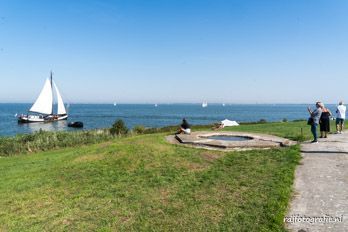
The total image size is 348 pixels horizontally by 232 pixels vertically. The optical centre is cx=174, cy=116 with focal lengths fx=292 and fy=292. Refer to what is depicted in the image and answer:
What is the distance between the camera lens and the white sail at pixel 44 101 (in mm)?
68750

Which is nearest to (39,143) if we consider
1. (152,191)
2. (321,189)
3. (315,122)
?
(152,191)

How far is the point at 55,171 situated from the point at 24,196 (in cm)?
270

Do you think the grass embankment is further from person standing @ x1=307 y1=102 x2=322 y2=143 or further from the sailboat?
the sailboat

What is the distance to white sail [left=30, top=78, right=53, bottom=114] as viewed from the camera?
2707 inches

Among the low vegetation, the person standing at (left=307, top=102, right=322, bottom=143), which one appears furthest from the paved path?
the person standing at (left=307, top=102, right=322, bottom=143)

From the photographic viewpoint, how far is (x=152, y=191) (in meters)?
7.70

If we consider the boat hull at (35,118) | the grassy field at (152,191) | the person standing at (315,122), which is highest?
the person standing at (315,122)

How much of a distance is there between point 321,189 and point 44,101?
72.7 metres

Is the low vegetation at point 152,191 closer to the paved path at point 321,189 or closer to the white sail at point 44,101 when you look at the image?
the paved path at point 321,189

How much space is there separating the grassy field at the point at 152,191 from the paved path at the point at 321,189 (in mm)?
313

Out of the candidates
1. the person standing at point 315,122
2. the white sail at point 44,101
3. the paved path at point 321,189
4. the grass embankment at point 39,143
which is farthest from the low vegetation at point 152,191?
the white sail at point 44,101

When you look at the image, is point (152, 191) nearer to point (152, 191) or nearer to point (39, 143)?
point (152, 191)

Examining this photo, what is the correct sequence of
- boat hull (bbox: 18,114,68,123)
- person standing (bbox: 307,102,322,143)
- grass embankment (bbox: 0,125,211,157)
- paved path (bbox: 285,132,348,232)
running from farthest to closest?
boat hull (bbox: 18,114,68,123), grass embankment (bbox: 0,125,211,157), person standing (bbox: 307,102,322,143), paved path (bbox: 285,132,348,232)

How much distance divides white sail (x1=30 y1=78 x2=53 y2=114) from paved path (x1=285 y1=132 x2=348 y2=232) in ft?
222
